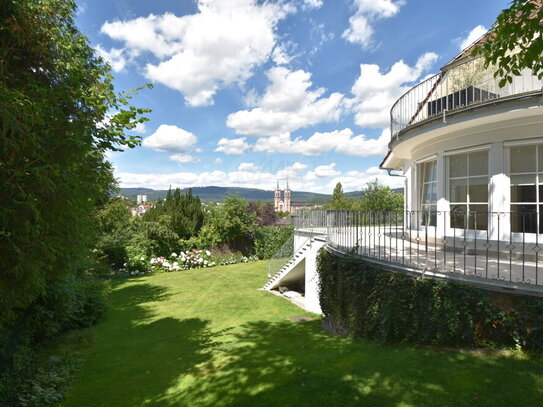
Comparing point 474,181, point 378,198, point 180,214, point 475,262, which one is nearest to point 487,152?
point 474,181

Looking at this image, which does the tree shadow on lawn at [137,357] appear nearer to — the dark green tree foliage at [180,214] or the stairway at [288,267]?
the stairway at [288,267]

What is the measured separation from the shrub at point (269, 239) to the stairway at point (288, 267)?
8903 millimetres

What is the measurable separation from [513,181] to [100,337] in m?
11.6

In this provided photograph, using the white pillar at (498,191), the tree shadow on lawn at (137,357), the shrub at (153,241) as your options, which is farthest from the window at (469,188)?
the shrub at (153,241)

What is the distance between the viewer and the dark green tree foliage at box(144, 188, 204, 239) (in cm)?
2375

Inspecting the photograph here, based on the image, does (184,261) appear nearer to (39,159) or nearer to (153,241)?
(153,241)

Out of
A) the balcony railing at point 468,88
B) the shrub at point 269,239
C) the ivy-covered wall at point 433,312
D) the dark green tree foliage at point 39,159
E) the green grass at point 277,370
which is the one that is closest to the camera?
the dark green tree foliage at point 39,159

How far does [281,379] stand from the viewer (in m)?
4.75

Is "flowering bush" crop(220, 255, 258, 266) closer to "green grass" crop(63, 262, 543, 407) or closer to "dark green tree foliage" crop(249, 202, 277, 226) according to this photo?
"dark green tree foliage" crop(249, 202, 277, 226)

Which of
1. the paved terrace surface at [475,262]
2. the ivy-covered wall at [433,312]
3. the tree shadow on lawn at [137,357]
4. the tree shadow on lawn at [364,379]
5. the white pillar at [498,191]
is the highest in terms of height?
the white pillar at [498,191]

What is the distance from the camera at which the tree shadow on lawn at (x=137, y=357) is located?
4.97 m

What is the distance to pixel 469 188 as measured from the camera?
790cm

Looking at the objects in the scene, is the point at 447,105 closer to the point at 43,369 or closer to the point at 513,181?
the point at 513,181

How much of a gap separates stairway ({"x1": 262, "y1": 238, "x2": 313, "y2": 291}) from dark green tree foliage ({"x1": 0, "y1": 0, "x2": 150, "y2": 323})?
8.49 metres
